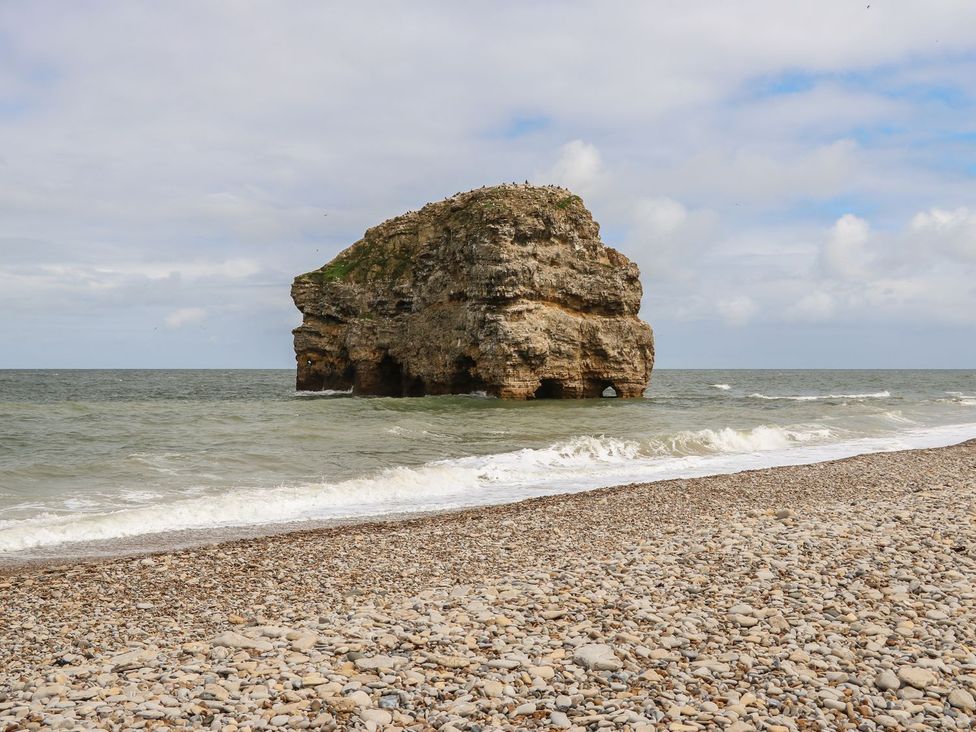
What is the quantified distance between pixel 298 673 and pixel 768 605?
391 centimetres

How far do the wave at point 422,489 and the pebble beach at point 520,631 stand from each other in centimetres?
240

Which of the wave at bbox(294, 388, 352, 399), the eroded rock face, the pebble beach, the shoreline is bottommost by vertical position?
the shoreline

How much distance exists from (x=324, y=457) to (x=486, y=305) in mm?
24527

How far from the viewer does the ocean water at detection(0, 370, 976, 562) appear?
40.9 feet

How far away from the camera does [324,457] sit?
750 inches

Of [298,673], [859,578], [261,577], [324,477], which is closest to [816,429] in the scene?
[324,477]

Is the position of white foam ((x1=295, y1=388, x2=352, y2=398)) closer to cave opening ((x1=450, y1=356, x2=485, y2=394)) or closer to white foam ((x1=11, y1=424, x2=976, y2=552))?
cave opening ((x1=450, y1=356, x2=485, y2=394))

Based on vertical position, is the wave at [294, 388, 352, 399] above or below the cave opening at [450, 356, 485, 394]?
below

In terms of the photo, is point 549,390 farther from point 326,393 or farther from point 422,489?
point 422,489

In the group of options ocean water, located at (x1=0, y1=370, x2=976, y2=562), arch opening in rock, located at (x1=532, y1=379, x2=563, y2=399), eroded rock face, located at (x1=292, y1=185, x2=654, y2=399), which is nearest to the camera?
ocean water, located at (x1=0, y1=370, x2=976, y2=562)

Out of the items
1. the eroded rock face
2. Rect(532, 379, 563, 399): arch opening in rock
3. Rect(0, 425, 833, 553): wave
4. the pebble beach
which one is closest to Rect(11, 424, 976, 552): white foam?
Rect(0, 425, 833, 553): wave

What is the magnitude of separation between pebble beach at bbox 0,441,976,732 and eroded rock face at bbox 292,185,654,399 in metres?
32.5

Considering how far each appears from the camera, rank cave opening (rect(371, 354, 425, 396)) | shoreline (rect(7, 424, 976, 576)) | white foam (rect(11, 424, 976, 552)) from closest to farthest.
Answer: shoreline (rect(7, 424, 976, 576)) < white foam (rect(11, 424, 976, 552)) < cave opening (rect(371, 354, 425, 396))

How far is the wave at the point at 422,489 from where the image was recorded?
1160 centimetres
